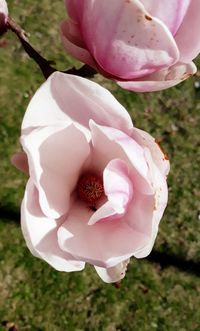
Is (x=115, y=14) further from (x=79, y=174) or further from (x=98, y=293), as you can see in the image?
(x=98, y=293)

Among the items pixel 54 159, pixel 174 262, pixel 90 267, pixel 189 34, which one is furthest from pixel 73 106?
pixel 174 262

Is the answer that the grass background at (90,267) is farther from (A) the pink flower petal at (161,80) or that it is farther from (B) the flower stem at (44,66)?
(A) the pink flower petal at (161,80)

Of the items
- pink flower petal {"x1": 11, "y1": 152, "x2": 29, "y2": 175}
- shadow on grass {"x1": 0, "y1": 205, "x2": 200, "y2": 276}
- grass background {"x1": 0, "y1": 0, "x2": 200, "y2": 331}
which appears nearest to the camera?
pink flower petal {"x1": 11, "y1": 152, "x2": 29, "y2": 175}

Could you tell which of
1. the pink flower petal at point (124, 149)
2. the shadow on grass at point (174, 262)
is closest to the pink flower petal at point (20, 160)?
the pink flower petal at point (124, 149)

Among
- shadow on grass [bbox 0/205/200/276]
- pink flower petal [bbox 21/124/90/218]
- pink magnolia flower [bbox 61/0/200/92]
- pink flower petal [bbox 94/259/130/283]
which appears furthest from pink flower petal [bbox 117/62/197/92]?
shadow on grass [bbox 0/205/200/276]

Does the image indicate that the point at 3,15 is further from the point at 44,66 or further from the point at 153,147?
the point at 153,147

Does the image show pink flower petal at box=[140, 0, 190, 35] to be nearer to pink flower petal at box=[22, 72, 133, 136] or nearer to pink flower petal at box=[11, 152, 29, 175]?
pink flower petal at box=[22, 72, 133, 136]
